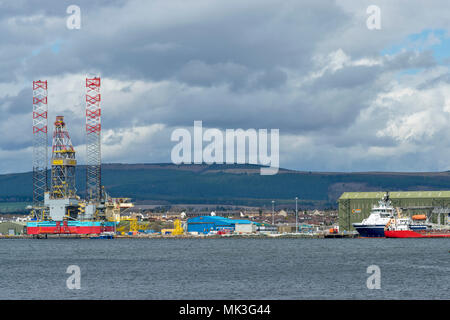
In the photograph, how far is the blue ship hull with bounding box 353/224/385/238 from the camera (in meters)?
184

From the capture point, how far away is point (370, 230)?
185m

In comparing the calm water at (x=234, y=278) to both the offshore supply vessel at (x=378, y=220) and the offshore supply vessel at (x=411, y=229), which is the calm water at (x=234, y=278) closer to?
the offshore supply vessel at (x=411, y=229)

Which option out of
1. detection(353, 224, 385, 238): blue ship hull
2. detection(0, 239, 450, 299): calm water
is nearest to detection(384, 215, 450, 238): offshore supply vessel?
detection(353, 224, 385, 238): blue ship hull

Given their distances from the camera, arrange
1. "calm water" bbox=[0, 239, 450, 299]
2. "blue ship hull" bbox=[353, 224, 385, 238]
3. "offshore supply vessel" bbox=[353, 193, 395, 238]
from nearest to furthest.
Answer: "calm water" bbox=[0, 239, 450, 299]
"offshore supply vessel" bbox=[353, 193, 395, 238]
"blue ship hull" bbox=[353, 224, 385, 238]

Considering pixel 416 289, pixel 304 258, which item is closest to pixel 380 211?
pixel 304 258

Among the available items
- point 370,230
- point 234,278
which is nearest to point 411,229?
point 370,230

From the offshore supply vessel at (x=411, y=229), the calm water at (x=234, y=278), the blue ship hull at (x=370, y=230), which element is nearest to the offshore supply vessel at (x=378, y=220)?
the blue ship hull at (x=370, y=230)

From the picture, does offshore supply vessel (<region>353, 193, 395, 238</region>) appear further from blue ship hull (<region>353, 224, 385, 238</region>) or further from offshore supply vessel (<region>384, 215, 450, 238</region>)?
offshore supply vessel (<region>384, 215, 450, 238</region>)
